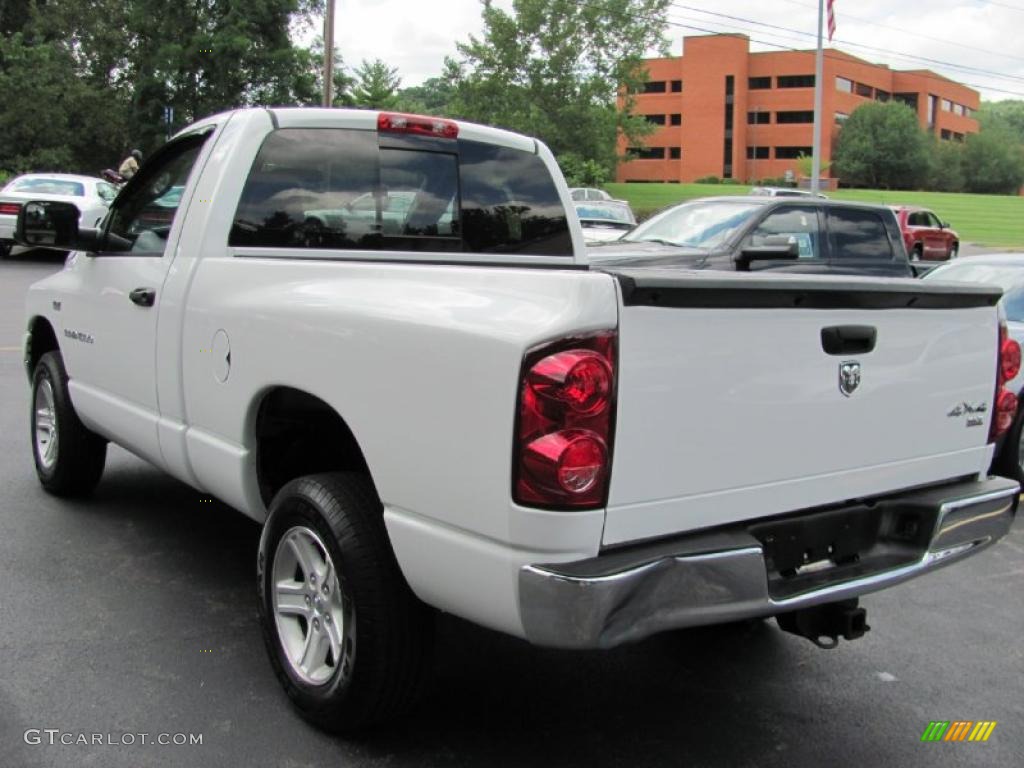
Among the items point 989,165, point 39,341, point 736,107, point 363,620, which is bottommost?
point 363,620

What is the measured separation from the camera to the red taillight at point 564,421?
242cm

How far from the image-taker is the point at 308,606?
3238 millimetres

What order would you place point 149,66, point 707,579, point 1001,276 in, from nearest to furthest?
point 707,579, point 1001,276, point 149,66

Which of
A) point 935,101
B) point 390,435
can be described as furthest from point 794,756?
point 935,101

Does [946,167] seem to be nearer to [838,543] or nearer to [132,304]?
[132,304]

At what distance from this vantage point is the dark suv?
9992mm

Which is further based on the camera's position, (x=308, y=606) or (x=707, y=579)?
(x=308, y=606)

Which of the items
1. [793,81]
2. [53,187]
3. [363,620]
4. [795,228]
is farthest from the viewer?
[793,81]

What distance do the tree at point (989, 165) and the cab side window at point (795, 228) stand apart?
311ft

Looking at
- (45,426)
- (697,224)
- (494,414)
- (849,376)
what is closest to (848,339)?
(849,376)

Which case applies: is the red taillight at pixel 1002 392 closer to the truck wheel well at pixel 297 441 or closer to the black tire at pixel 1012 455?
the truck wheel well at pixel 297 441

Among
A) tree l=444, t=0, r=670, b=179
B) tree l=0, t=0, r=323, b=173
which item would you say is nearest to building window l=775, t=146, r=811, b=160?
tree l=444, t=0, r=670, b=179

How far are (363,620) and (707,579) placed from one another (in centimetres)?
102

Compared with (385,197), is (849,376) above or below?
below
